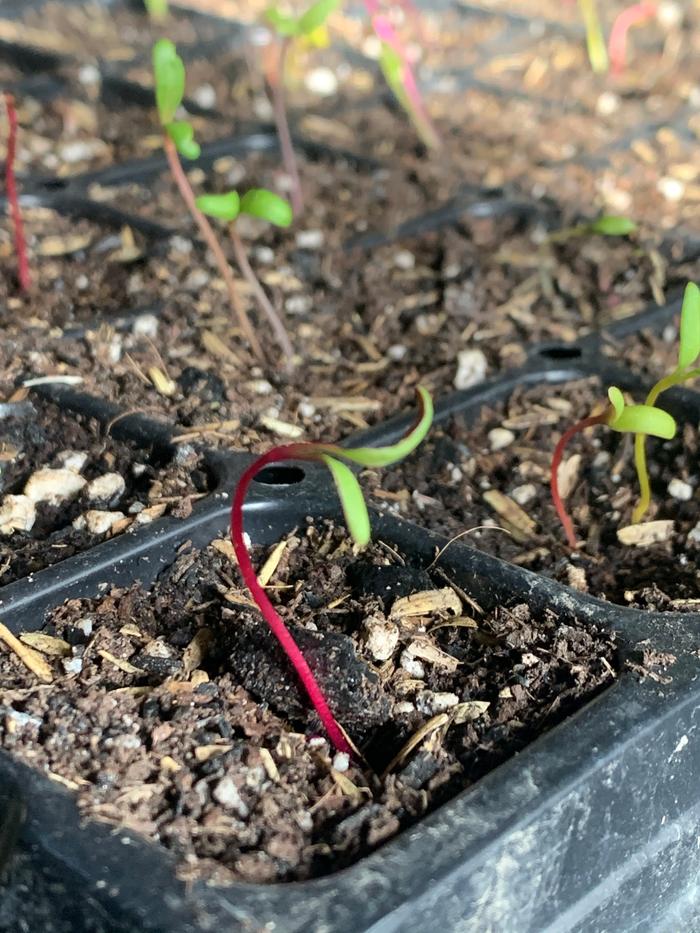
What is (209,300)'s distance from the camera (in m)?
1.47

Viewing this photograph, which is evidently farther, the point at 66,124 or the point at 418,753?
the point at 66,124

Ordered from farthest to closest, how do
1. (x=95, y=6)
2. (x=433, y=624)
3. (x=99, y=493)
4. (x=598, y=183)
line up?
1. (x=95, y=6)
2. (x=598, y=183)
3. (x=99, y=493)
4. (x=433, y=624)

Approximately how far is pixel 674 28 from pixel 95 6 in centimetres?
124

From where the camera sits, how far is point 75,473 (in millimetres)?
1120

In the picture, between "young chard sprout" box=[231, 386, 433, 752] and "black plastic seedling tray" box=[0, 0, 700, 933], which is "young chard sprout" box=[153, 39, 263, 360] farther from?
"young chard sprout" box=[231, 386, 433, 752]

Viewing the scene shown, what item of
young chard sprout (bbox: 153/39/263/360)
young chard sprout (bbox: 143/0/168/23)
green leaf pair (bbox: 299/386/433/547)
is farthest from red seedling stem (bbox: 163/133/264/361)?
young chard sprout (bbox: 143/0/168/23)

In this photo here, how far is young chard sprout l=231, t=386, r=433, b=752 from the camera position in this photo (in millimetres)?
715

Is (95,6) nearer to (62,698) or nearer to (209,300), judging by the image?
(209,300)

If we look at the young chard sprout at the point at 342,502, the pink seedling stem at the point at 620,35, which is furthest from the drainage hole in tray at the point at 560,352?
the pink seedling stem at the point at 620,35

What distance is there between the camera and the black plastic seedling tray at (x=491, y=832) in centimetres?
64

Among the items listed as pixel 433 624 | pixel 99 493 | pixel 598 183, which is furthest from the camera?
pixel 598 183

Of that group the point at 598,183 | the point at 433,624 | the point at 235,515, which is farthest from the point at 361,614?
the point at 598,183

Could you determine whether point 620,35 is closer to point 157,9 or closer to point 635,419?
point 157,9

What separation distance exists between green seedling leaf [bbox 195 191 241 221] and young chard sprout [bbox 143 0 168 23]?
1.43 m
